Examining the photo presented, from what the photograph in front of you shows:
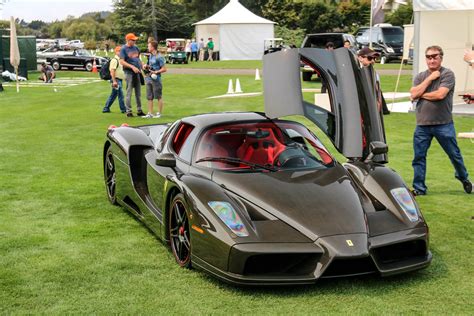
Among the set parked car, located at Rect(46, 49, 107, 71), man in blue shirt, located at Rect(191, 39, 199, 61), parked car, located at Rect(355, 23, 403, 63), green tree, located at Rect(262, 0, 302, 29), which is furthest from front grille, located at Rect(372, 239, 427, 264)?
green tree, located at Rect(262, 0, 302, 29)

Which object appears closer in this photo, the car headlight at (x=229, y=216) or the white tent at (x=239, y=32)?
the car headlight at (x=229, y=216)

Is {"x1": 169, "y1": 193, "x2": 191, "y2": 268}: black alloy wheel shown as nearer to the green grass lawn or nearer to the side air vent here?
the green grass lawn

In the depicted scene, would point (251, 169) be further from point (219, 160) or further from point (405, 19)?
point (405, 19)

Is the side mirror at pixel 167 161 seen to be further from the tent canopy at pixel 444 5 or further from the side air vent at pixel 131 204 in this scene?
the tent canopy at pixel 444 5

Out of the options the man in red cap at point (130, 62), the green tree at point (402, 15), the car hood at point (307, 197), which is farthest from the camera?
the green tree at point (402, 15)

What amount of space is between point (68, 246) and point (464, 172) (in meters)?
5.14

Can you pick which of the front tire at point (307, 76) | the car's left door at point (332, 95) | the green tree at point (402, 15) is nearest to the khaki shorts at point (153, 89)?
the car's left door at point (332, 95)

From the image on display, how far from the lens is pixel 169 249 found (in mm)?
6906

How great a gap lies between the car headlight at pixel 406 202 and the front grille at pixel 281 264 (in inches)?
43.2

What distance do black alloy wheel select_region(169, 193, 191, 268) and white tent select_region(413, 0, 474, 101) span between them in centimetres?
1267

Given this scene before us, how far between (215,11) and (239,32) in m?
36.7

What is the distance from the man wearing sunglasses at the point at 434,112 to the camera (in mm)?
9188

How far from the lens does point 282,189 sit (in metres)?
6.29

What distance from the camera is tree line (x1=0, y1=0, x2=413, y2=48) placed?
69125 mm
